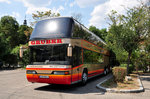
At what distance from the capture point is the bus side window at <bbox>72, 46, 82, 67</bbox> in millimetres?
8814

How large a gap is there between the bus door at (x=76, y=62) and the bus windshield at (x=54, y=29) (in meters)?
1.13

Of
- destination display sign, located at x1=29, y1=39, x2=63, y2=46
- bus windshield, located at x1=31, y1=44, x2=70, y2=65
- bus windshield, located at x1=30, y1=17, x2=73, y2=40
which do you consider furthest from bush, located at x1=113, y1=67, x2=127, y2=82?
destination display sign, located at x1=29, y1=39, x2=63, y2=46

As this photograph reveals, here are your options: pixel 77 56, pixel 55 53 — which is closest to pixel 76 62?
pixel 77 56

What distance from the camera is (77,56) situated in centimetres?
923

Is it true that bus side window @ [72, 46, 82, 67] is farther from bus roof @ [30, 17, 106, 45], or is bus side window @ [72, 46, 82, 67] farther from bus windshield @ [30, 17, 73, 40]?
bus windshield @ [30, 17, 73, 40]

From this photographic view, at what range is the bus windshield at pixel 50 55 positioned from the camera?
8.35 m

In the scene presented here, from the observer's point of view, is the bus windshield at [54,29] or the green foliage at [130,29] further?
the green foliage at [130,29]

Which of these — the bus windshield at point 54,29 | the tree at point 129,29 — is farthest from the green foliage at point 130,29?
the bus windshield at point 54,29

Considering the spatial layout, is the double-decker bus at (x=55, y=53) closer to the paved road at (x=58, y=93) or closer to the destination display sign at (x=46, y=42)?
the destination display sign at (x=46, y=42)

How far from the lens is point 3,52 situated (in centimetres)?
2919

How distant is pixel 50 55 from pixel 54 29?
4.93ft

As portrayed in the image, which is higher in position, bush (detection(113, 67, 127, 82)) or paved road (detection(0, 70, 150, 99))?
bush (detection(113, 67, 127, 82))

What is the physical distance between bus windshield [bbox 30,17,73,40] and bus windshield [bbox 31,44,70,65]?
2.03 feet

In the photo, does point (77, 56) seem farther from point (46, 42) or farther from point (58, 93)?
point (58, 93)
